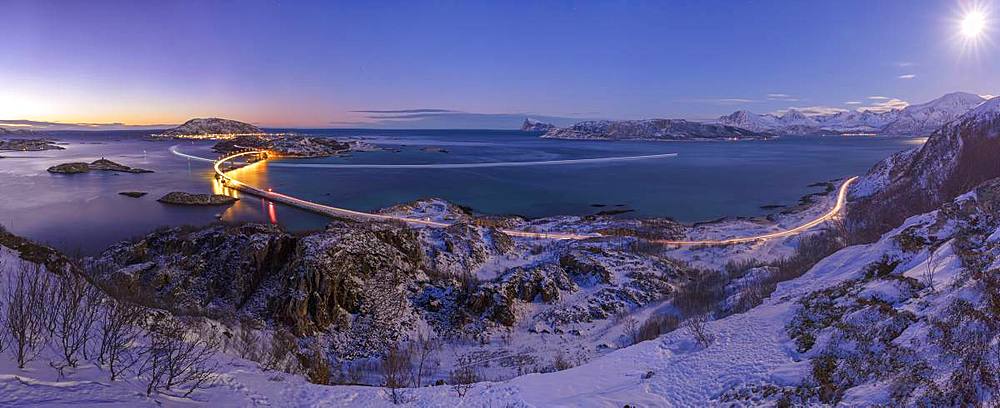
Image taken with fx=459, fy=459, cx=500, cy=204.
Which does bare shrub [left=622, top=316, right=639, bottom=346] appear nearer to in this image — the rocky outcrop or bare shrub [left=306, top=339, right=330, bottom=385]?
the rocky outcrop

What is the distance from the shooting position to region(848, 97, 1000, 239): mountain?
3738cm

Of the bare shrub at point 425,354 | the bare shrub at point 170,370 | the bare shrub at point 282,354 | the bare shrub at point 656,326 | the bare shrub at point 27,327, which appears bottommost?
the bare shrub at point 425,354

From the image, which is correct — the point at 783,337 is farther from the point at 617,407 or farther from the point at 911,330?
the point at 617,407

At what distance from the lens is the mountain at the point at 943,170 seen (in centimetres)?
3738

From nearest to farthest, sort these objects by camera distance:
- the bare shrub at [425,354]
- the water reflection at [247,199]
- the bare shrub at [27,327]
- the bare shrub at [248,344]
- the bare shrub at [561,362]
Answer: the bare shrub at [27,327] → the bare shrub at [248,344] → the bare shrub at [561,362] → the bare shrub at [425,354] → the water reflection at [247,199]

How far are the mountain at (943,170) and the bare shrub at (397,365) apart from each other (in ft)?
111

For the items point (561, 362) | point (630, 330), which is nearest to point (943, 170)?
point (630, 330)

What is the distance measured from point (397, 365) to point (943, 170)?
2012 inches

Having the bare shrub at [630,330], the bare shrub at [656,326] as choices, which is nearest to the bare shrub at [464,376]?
the bare shrub at [630,330]

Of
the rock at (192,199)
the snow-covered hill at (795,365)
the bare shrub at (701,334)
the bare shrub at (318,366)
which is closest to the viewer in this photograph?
the snow-covered hill at (795,365)

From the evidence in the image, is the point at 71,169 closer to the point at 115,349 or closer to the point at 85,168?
the point at 85,168

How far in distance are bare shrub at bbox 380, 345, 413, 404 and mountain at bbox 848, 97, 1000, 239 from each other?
33.9m

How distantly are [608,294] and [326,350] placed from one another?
48.3ft

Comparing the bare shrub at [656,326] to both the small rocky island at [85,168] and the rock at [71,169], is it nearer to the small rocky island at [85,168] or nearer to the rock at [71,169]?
the small rocky island at [85,168]
